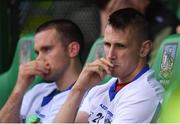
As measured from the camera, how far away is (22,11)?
489cm

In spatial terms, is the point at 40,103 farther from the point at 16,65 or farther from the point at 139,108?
the point at 139,108

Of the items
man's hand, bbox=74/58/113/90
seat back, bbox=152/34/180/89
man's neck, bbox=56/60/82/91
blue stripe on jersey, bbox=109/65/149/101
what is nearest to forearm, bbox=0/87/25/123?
man's neck, bbox=56/60/82/91

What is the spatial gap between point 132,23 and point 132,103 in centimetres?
39

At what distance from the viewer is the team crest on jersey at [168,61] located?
9.48 feet

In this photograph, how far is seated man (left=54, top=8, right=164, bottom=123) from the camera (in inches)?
104

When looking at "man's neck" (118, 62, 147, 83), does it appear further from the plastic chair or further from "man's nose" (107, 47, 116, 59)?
the plastic chair

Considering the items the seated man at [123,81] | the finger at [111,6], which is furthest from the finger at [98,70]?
the finger at [111,6]

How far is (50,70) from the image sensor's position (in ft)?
11.0

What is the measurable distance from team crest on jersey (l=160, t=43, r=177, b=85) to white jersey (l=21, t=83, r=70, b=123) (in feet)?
1.96

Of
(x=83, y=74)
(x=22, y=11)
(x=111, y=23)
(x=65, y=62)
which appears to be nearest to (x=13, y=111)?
(x=65, y=62)

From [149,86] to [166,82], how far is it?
0.26 m

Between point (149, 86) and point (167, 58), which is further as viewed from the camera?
point (167, 58)

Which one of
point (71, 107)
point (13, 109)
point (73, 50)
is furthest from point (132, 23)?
point (13, 109)

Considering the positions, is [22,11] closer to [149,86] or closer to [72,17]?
[72,17]
